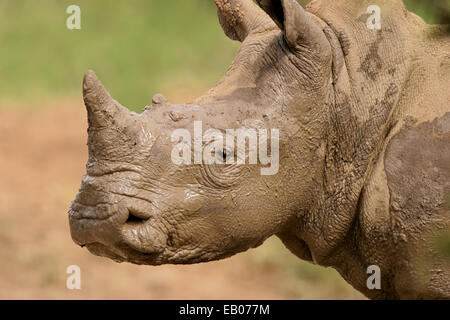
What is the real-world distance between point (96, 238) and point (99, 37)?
8.88 meters

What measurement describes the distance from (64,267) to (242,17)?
159 inches

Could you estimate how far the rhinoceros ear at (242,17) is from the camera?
3.88 metres

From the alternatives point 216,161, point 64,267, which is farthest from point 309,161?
point 64,267

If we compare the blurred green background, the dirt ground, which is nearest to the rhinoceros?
the dirt ground

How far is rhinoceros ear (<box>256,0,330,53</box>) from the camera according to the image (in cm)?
338

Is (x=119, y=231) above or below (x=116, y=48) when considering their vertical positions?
below

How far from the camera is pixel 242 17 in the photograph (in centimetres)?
394

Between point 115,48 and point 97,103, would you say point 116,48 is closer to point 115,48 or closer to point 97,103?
point 115,48

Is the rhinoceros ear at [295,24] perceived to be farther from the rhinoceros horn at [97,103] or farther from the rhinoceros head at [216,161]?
the rhinoceros horn at [97,103]

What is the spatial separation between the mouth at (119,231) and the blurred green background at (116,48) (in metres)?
6.50

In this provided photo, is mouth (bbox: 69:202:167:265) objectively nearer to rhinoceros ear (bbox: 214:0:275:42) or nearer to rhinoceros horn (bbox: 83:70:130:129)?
rhinoceros horn (bbox: 83:70:130:129)

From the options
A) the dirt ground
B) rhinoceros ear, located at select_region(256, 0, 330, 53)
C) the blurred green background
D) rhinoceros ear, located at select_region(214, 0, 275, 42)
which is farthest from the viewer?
the blurred green background

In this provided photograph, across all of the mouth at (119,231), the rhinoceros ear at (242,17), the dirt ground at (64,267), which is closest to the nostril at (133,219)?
the mouth at (119,231)

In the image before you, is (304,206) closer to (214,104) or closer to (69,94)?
(214,104)
